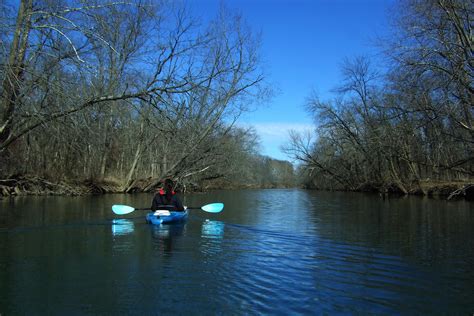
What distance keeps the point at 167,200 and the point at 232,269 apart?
272 inches

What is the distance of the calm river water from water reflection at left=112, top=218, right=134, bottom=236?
0.08 meters

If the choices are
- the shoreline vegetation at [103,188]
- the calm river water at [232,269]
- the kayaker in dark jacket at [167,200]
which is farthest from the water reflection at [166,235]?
the shoreline vegetation at [103,188]

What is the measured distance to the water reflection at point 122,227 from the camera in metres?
11.3

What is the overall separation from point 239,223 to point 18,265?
7.59m

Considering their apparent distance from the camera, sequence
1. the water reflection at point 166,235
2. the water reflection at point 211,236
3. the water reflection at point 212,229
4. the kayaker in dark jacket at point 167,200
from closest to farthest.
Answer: the water reflection at point 211,236
the water reflection at point 166,235
the water reflection at point 212,229
the kayaker in dark jacket at point 167,200

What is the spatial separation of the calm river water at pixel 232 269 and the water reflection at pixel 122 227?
8 cm

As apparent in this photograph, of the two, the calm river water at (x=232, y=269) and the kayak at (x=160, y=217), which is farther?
the kayak at (x=160, y=217)

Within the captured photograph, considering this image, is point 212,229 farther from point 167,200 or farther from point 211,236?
point 167,200

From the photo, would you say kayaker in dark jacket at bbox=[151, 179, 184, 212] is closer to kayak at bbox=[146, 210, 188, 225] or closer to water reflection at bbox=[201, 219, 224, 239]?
kayak at bbox=[146, 210, 188, 225]

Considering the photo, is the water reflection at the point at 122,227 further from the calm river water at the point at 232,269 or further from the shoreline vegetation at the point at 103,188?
the shoreline vegetation at the point at 103,188

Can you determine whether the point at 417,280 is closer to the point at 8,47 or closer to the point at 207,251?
the point at 207,251

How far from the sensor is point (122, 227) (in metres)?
12.2

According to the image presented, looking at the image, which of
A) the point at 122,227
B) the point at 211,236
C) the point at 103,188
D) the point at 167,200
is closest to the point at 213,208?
the point at 167,200

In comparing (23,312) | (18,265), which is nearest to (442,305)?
(23,312)
